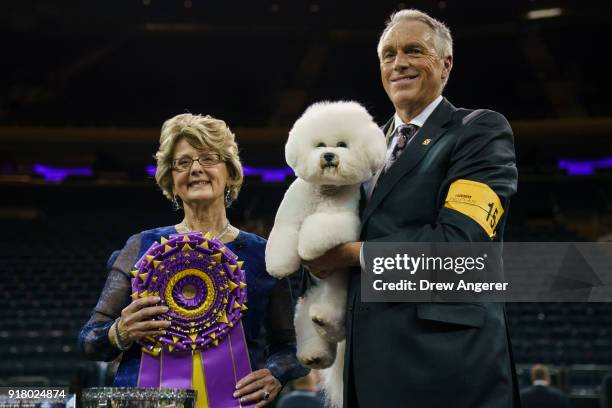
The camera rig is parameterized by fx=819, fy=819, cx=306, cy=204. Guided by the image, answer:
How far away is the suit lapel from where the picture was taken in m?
1.63

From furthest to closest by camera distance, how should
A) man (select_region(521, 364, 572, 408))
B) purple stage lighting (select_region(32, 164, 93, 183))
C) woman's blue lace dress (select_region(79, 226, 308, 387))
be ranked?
purple stage lighting (select_region(32, 164, 93, 183)) → man (select_region(521, 364, 572, 408)) → woman's blue lace dress (select_region(79, 226, 308, 387))

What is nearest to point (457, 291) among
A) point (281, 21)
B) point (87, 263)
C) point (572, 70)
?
point (87, 263)

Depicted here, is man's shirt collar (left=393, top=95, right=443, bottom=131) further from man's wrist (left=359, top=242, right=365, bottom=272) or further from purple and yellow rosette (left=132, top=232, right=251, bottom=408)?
purple and yellow rosette (left=132, top=232, right=251, bottom=408)

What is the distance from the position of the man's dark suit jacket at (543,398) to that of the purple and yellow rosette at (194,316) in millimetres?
3167

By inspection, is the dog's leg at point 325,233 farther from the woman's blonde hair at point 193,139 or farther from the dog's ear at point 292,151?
the woman's blonde hair at point 193,139

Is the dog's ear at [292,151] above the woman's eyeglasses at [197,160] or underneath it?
underneath

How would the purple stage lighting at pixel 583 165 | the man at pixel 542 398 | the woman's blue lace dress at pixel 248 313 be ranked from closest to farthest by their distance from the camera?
the woman's blue lace dress at pixel 248 313 → the man at pixel 542 398 → the purple stage lighting at pixel 583 165

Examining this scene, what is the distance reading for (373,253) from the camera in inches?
61.7

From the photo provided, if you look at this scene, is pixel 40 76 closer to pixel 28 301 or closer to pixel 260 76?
pixel 260 76

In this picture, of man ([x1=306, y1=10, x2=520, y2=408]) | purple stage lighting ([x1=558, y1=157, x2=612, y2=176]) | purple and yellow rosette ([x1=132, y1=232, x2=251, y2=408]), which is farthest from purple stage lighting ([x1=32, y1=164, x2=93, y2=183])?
man ([x1=306, y1=10, x2=520, y2=408])

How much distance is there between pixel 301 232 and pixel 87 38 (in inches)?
713

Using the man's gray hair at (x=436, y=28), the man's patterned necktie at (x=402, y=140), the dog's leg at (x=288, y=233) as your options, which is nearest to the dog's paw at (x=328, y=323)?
the dog's leg at (x=288, y=233)

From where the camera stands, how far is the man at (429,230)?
154 centimetres

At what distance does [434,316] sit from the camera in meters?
1.54
